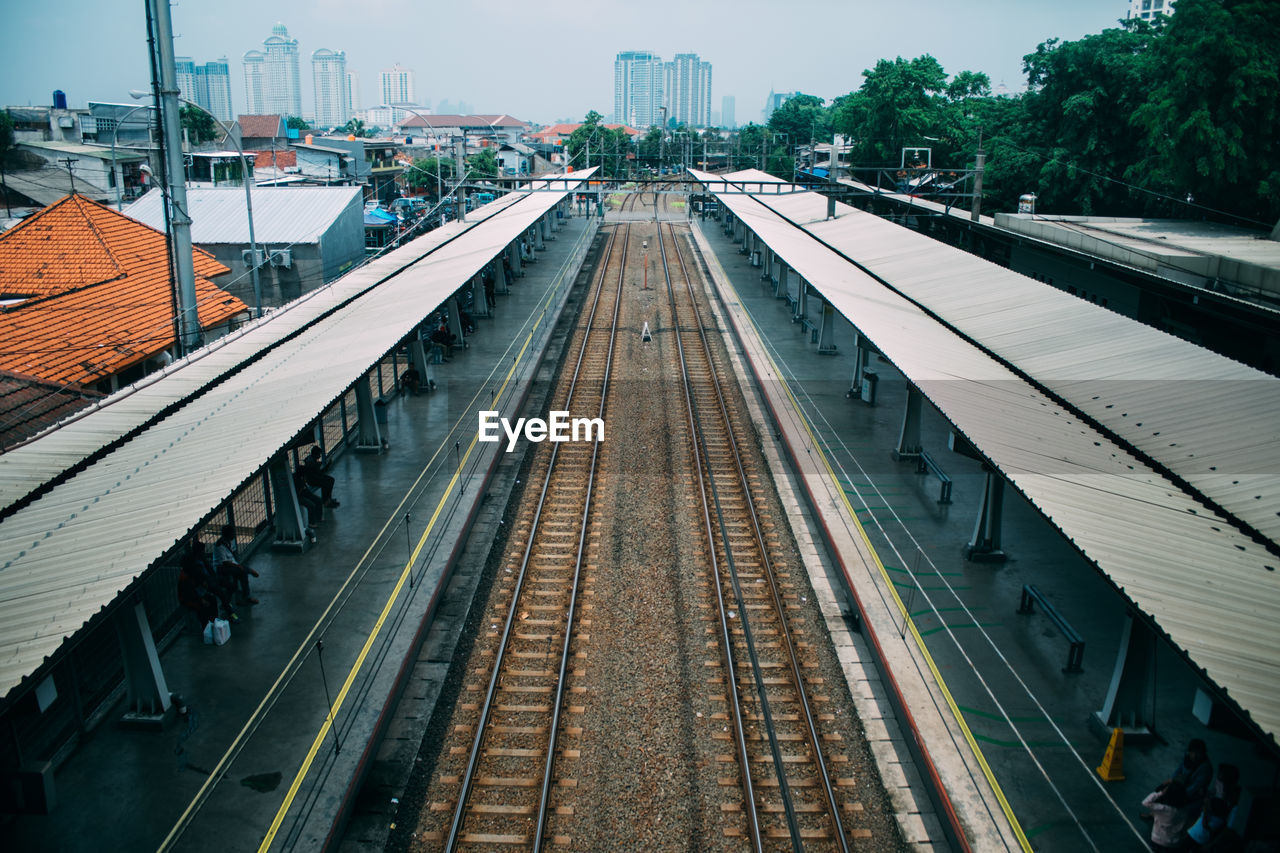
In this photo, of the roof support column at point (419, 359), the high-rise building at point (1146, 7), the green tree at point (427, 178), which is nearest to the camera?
the roof support column at point (419, 359)

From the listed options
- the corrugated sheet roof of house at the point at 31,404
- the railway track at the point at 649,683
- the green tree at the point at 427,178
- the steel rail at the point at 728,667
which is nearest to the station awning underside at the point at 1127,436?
the railway track at the point at 649,683

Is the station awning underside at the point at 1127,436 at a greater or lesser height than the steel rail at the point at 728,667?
greater

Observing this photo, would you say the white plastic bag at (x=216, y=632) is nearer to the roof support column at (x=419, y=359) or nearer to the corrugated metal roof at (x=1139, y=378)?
the roof support column at (x=419, y=359)

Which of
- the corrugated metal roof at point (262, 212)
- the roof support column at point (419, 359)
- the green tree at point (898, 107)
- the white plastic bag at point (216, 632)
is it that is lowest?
the white plastic bag at point (216, 632)

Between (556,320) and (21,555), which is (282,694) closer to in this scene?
(21,555)

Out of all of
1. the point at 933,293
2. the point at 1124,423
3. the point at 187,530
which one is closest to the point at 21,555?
the point at 187,530

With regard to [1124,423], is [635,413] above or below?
below

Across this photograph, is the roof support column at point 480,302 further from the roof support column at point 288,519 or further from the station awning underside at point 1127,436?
the roof support column at point 288,519

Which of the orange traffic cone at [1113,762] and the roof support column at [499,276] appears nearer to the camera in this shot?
the orange traffic cone at [1113,762]

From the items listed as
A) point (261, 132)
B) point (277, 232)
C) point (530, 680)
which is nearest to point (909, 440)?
point (530, 680)

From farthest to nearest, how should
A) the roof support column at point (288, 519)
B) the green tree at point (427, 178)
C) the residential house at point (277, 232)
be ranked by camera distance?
1. the green tree at point (427, 178)
2. the residential house at point (277, 232)
3. the roof support column at point (288, 519)
